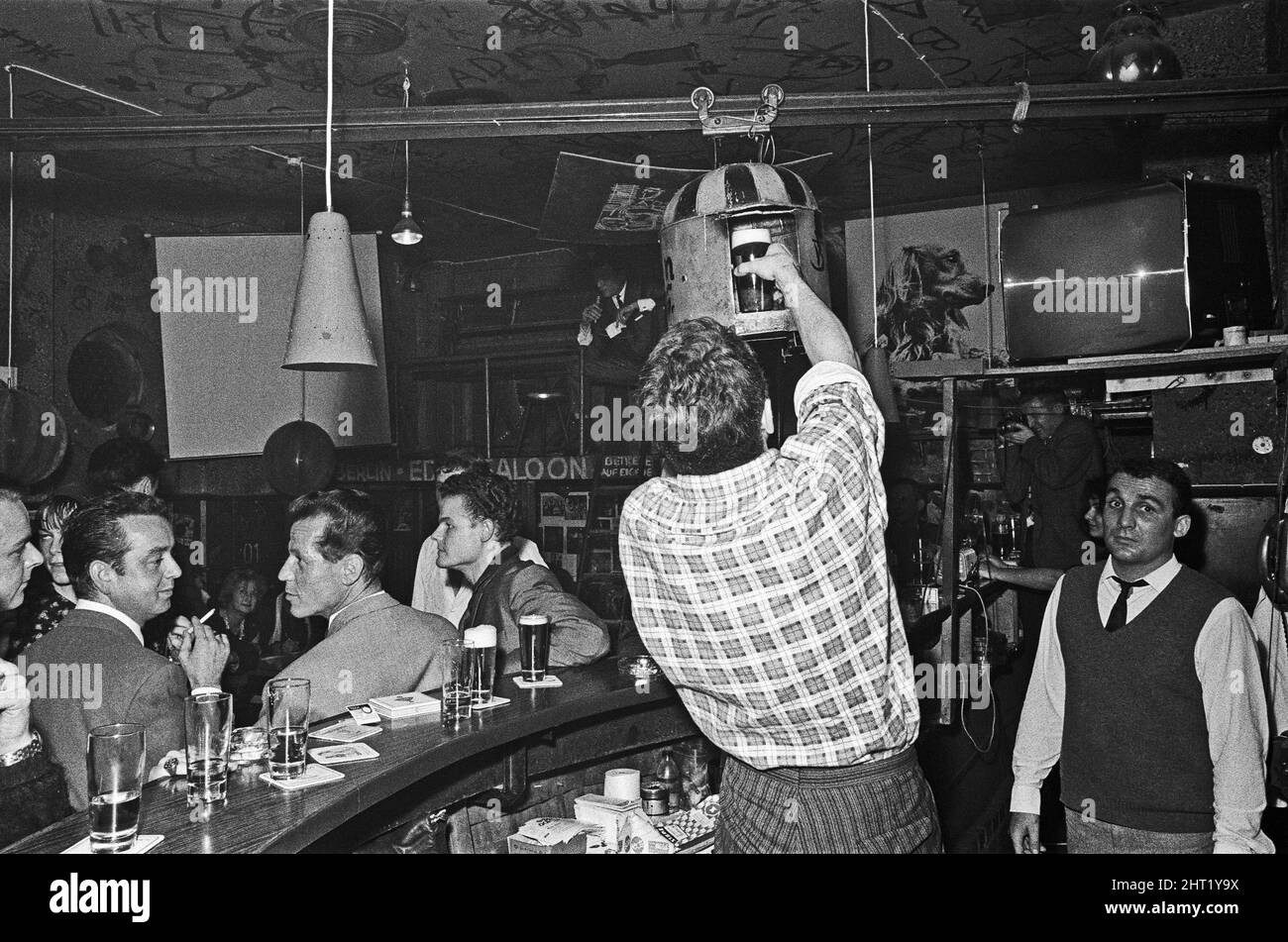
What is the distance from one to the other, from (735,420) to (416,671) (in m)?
1.49

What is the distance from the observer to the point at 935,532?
5.94 metres

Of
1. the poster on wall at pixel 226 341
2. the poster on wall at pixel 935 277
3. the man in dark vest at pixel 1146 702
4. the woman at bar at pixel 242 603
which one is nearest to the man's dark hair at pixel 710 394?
the man in dark vest at pixel 1146 702

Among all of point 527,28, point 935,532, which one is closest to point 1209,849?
point 935,532

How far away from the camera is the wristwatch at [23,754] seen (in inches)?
76.0

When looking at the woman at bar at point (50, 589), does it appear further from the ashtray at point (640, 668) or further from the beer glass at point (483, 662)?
the ashtray at point (640, 668)

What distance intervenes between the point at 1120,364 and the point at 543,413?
4.80 m

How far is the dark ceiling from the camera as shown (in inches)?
158

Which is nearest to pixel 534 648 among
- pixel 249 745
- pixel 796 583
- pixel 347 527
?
pixel 347 527

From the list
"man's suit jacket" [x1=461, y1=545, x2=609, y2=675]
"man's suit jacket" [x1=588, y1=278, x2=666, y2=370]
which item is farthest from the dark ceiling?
"man's suit jacket" [x1=461, y1=545, x2=609, y2=675]

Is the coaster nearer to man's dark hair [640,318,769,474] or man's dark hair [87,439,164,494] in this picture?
man's dark hair [640,318,769,474]

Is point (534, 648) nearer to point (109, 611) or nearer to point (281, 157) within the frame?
point (109, 611)

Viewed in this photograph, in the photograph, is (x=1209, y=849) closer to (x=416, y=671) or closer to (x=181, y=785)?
Answer: (x=416, y=671)

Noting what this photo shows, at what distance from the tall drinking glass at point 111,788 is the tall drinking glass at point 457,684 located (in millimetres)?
813
